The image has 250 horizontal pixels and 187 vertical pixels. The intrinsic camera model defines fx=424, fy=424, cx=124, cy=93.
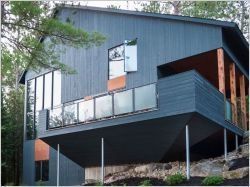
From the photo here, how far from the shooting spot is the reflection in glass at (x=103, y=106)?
12.2 meters

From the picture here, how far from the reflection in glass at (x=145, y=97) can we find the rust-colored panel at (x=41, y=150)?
23.7 feet

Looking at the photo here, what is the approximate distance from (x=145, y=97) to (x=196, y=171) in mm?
2330

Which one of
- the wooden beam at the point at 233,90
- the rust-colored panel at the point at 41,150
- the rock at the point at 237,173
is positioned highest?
the wooden beam at the point at 233,90

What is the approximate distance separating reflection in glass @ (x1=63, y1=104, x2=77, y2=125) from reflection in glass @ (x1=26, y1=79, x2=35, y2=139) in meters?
5.69

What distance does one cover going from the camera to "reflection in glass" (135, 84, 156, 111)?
36.4 feet

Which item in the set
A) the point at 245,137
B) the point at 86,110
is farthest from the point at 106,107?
the point at 245,137

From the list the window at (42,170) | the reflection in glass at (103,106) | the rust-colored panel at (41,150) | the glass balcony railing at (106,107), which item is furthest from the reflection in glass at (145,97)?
the window at (42,170)

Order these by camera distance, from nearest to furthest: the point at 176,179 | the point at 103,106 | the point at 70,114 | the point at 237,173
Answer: the point at 237,173 → the point at 176,179 → the point at 103,106 → the point at 70,114

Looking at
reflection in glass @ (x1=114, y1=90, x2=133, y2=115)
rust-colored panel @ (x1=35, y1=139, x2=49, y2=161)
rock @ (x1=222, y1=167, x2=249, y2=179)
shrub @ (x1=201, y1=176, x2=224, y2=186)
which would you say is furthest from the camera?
rust-colored panel @ (x1=35, y1=139, x2=49, y2=161)

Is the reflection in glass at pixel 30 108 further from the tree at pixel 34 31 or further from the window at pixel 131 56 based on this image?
the tree at pixel 34 31

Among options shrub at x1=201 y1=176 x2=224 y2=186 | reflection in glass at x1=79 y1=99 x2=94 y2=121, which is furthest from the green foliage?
reflection in glass at x1=79 y1=99 x2=94 y2=121

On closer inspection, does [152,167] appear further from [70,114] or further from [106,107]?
[70,114]

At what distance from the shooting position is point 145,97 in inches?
445

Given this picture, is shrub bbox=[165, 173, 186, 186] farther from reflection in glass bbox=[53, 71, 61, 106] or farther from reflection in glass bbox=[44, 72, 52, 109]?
reflection in glass bbox=[44, 72, 52, 109]
